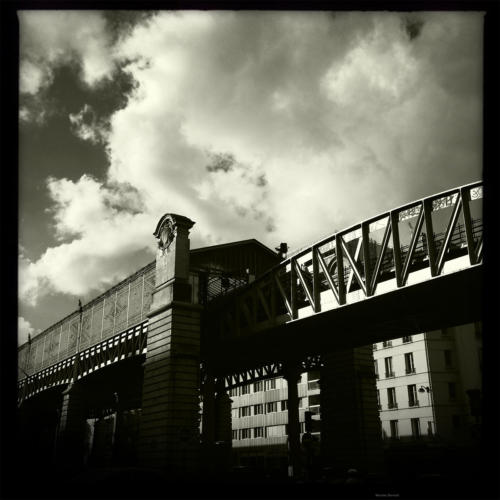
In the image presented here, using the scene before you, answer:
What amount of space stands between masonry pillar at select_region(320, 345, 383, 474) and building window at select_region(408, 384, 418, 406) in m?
22.7

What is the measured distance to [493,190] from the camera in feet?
20.7

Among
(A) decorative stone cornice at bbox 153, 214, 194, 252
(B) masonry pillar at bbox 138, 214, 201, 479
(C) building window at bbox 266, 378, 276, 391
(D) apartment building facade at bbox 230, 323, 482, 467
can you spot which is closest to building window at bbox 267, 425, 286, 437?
(D) apartment building facade at bbox 230, 323, 482, 467

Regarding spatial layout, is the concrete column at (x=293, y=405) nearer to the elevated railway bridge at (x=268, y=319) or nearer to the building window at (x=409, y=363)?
the elevated railway bridge at (x=268, y=319)

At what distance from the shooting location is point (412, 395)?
49062 mm

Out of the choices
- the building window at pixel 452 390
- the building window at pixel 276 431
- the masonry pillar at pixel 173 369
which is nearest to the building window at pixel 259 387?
the building window at pixel 276 431

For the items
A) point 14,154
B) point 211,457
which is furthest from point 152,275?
point 14,154

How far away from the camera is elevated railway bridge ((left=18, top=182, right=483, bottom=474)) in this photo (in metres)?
18.7

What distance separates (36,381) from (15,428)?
4892 centimetres

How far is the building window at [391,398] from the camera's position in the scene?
50.0m

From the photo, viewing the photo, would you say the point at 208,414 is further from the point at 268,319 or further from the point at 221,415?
the point at 268,319

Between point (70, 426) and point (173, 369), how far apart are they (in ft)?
71.1

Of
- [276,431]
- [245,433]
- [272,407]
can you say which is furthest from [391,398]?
[245,433]

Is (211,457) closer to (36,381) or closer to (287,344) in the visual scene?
(287,344)

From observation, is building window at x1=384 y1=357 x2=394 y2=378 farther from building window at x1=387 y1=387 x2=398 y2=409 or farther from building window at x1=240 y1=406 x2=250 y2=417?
building window at x1=240 y1=406 x2=250 y2=417
